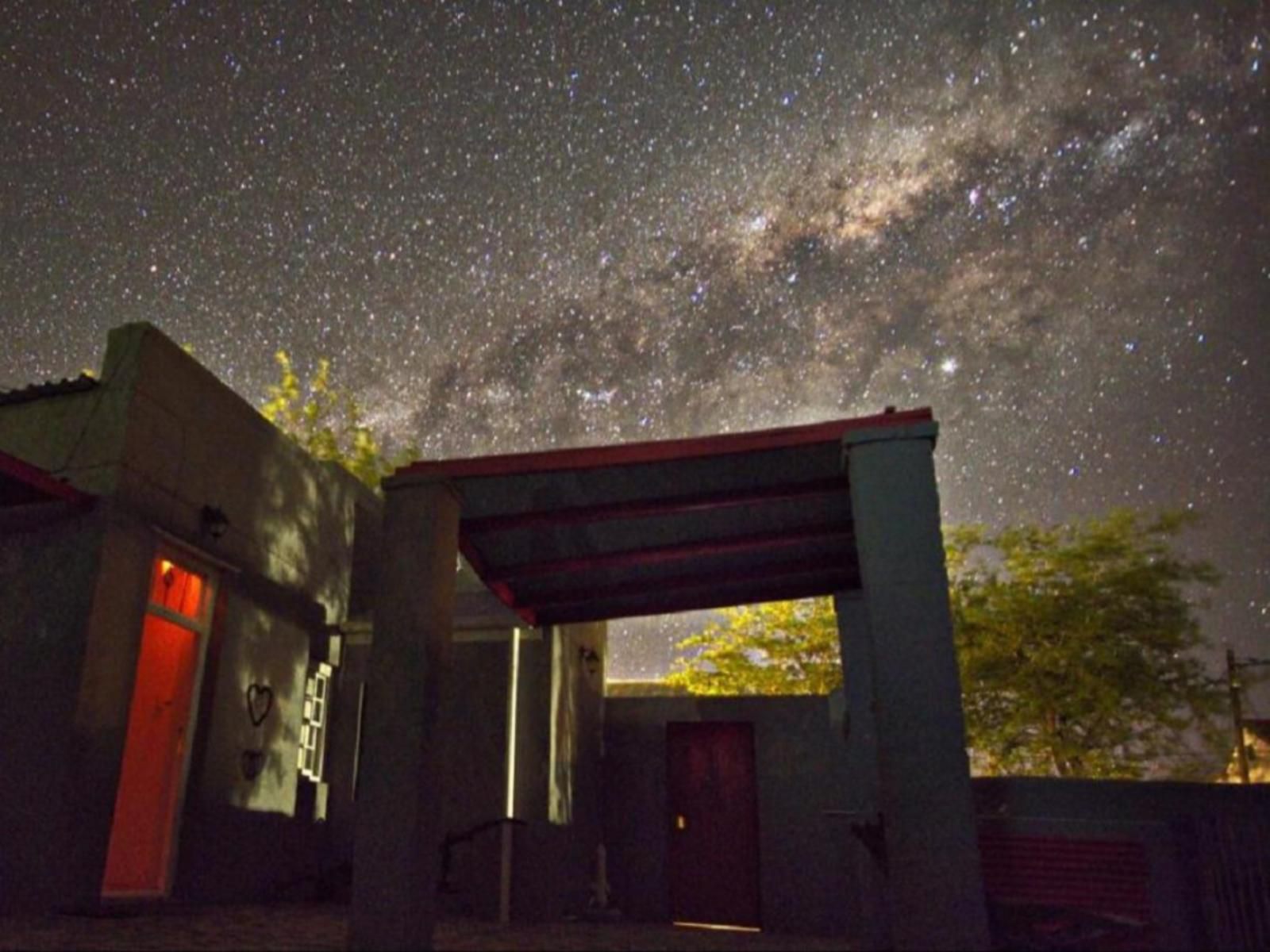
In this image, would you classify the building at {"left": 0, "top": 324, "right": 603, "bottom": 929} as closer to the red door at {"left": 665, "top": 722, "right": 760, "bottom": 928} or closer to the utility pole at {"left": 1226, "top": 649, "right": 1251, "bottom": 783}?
the red door at {"left": 665, "top": 722, "right": 760, "bottom": 928}

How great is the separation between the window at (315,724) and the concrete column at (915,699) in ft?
22.1

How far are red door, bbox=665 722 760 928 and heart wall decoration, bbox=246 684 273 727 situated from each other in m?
5.61

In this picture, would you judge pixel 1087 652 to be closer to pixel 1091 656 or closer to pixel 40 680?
pixel 1091 656

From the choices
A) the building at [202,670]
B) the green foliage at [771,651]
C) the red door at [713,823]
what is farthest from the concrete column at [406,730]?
the green foliage at [771,651]

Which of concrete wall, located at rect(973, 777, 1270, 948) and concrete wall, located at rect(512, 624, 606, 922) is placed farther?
concrete wall, located at rect(512, 624, 606, 922)

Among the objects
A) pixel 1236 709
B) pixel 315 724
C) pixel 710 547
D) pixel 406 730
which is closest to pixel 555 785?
pixel 315 724

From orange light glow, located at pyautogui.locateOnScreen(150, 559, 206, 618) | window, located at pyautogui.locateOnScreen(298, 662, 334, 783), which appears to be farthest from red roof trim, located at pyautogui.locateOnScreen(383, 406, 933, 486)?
window, located at pyautogui.locateOnScreen(298, 662, 334, 783)

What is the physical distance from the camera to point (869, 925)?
6.91 metres

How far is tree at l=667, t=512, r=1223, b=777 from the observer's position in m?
17.9

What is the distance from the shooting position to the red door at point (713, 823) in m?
11.8

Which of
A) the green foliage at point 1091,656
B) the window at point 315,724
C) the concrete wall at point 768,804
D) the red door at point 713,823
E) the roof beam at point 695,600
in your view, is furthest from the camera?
the green foliage at point 1091,656

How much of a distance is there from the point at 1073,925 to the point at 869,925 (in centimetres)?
190

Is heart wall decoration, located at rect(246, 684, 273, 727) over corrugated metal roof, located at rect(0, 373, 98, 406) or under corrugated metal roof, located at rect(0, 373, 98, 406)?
under

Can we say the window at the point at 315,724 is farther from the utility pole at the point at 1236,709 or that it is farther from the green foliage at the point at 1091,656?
the utility pole at the point at 1236,709
